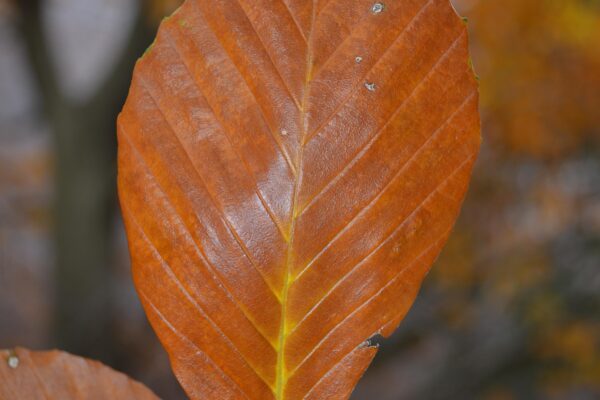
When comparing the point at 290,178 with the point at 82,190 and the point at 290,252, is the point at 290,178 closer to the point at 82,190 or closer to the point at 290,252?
the point at 290,252

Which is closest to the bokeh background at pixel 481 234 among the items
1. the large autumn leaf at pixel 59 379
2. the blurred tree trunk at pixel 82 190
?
the blurred tree trunk at pixel 82 190

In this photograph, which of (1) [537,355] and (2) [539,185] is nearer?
(1) [537,355]

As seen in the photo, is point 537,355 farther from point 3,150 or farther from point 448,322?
point 3,150

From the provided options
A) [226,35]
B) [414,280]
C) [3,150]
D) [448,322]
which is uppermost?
[226,35]

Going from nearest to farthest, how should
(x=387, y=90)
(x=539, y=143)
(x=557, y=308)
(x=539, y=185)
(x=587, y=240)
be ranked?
(x=387, y=90) < (x=557, y=308) < (x=587, y=240) < (x=539, y=143) < (x=539, y=185)

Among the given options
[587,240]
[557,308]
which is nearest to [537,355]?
[557,308]

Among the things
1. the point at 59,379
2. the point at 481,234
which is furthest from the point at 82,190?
the point at 59,379
